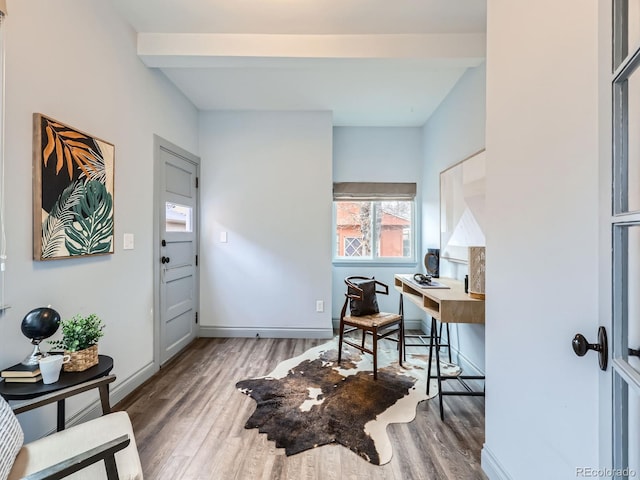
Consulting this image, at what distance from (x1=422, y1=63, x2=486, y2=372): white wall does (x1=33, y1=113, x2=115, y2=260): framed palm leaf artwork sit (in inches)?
112

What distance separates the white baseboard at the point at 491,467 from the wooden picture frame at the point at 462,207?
1.46 metres

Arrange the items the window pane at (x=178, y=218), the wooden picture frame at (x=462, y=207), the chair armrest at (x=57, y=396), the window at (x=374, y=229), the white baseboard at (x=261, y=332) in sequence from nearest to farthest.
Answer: the chair armrest at (x=57, y=396)
the wooden picture frame at (x=462, y=207)
the window pane at (x=178, y=218)
the white baseboard at (x=261, y=332)
the window at (x=374, y=229)

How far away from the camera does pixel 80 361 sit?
1504 mm

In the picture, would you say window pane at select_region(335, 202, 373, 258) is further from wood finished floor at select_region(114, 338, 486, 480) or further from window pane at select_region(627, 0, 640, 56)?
window pane at select_region(627, 0, 640, 56)

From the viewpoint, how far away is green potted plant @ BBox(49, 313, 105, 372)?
1.50 metres

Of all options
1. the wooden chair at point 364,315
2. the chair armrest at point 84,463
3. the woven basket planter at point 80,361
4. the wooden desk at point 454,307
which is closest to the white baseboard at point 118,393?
the woven basket planter at point 80,361

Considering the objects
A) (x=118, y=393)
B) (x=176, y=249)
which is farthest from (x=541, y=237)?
(x=176, y=249)

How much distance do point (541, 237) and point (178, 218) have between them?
3.10 metres

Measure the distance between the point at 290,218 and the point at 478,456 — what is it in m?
2.72

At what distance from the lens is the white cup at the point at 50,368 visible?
135 centimetres

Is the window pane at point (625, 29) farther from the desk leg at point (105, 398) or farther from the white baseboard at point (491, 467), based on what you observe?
the desk leg at point (105, 398)

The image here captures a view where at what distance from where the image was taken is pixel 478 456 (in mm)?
1649

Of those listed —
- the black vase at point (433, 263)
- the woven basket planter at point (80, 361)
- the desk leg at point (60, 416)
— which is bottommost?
the desk leg at point (60, 416)

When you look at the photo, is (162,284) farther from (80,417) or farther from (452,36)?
(452,36)
